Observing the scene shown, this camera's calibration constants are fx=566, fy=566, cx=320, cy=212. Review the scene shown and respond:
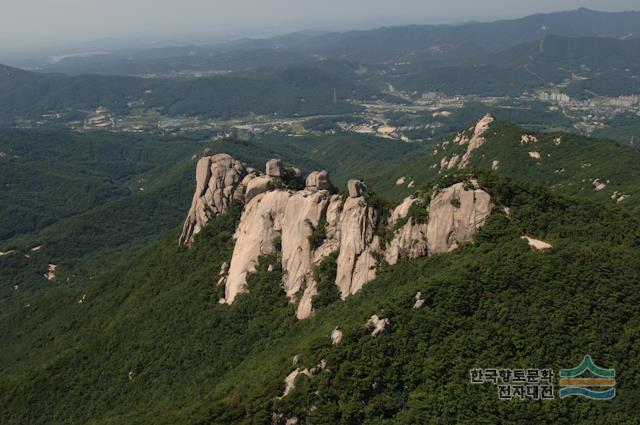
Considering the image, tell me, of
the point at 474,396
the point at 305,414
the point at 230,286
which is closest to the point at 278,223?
the point at 230,286

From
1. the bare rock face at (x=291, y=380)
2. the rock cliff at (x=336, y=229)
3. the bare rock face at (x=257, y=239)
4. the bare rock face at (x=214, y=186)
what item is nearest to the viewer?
the bare rock face at (x=291, y=380)

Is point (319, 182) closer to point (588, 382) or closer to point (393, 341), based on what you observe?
point (393, 341)

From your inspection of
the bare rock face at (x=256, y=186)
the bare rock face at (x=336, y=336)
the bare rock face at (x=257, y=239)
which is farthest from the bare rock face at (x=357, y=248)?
the bare rock face at (x=256, y=186)

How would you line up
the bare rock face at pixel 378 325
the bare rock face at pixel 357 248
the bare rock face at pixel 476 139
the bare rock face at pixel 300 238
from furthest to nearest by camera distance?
the bare rock face at pixel 476 139 → the bare rock face at pixel 300 238 → the bare rock face at pixel 357 248 → the bare rock face at pixel 378 325

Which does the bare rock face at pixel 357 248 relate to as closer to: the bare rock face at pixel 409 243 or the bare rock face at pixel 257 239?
the bare rock face at pixel 409 243

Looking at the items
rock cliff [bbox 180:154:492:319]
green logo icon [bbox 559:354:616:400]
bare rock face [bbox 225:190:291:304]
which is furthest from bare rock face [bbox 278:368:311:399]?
bare rock face [bbox 225:190:291:304]

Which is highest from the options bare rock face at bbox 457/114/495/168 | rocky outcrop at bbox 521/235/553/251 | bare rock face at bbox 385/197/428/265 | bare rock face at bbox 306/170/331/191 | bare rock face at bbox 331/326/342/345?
bare rock face at bbox 306/170/331/191

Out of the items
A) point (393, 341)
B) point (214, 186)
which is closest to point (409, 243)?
point (393, 341)

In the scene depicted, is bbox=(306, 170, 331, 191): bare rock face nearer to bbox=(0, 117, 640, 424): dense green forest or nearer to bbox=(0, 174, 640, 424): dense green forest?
bbox=(0, 117, 640, 424): dense green forest
